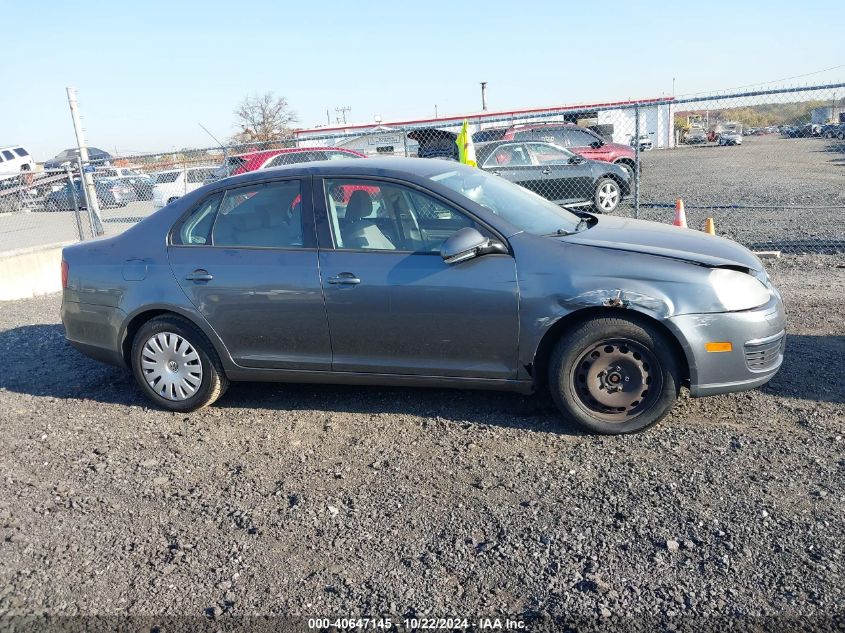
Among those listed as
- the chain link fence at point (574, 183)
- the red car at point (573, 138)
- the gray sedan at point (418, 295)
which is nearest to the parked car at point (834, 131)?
the chain link fence at point (574, 183)

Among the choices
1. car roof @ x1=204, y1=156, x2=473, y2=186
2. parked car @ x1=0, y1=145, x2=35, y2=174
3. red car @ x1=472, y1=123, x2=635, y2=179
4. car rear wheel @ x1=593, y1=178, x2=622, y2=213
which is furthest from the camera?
parked car @ x1=0, y1=145, x2=35, y2=174

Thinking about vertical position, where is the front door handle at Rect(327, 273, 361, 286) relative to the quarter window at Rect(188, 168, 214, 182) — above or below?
below

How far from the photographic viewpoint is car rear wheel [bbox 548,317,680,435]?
4246 millimetres

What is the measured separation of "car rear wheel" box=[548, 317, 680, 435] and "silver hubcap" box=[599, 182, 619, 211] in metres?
10.6

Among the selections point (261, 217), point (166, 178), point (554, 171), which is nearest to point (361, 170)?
point (261, 217)

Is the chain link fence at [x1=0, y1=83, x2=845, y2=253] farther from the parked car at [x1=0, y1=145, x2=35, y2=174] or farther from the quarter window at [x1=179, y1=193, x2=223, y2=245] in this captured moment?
the parked car at [x1=0, y1=145, x2=35, y2=174]

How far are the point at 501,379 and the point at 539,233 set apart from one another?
924 mm

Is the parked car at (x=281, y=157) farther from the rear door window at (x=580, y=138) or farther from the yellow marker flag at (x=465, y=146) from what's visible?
the rear door window at (x=580, y=138)

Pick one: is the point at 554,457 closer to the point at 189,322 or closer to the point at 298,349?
the point at 298,349

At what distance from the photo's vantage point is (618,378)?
4.32m

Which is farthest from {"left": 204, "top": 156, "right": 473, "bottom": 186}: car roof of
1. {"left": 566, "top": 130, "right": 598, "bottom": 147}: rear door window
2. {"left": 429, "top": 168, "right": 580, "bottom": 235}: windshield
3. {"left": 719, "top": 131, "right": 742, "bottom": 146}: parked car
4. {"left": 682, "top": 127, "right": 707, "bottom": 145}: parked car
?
{"left": 682, "top": 127, "right": 707, "bottom": 145}: parked car

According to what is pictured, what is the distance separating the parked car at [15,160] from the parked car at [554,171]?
989 inches

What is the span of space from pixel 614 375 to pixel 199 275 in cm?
272

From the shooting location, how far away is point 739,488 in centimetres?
369
